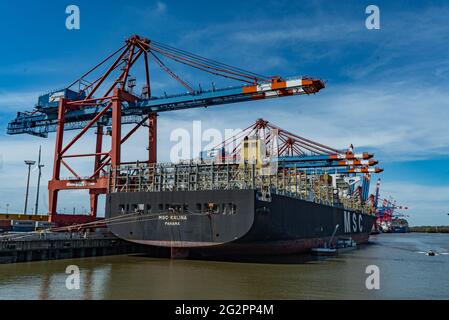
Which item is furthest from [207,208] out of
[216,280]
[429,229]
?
[429,229]

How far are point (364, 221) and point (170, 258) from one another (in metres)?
46.2

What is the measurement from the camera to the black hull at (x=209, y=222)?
958 inches

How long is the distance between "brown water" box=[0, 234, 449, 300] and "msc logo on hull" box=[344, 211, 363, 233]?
25383mm

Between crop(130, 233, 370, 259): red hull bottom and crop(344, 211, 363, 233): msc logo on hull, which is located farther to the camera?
crop(344, 211, 363, 233): msc logo on hull

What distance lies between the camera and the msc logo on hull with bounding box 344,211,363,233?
51.3 m

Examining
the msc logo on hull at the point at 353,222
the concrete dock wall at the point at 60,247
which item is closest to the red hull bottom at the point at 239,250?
the concrete dock wall at the point at 60,247

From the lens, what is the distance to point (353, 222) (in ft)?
182

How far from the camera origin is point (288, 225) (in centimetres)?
2964

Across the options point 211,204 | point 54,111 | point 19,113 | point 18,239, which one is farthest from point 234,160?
point 19,113

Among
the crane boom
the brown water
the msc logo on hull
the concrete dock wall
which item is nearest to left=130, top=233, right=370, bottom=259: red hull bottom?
the brown water

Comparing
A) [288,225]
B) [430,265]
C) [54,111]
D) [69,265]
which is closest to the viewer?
[69,265]

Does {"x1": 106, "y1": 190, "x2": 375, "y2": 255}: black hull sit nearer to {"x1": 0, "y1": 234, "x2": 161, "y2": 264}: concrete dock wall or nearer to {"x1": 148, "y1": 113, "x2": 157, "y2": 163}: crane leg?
{"x1": 0, "y1": 234, "x2": 161, "y2": 264}: concrete dock wall

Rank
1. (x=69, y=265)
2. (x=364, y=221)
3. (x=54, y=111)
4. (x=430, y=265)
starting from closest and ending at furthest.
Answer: (x=69, y=265), (x=430, y=265), (x=54, y=111), (x=364, y=221)

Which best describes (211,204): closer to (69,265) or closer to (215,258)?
(215,258)
